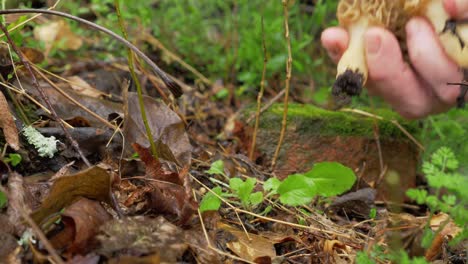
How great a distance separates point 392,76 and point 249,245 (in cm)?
92

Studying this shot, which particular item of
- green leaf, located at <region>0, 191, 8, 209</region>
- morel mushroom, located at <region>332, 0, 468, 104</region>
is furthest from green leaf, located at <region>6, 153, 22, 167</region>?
morel mushroom, located at <region>332, 0, 468, 104</region>

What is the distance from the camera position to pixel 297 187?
5.46 ft

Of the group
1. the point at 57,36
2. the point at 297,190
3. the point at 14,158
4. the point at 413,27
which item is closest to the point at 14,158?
the point at 14,158

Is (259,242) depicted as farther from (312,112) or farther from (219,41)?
(219,41)

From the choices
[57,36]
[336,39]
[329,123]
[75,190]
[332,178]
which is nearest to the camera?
[75,190]

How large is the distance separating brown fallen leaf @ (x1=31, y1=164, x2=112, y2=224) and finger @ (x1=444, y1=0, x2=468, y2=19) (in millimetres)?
1347

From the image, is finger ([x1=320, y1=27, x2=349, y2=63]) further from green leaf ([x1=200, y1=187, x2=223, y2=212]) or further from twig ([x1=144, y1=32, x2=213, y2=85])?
twig ([x1=144, y1=32, x2=213, y2=85])

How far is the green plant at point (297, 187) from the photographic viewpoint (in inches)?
64.2

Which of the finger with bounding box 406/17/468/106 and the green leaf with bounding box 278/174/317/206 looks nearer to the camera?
the green leaf with bounding box 278/174/317/206

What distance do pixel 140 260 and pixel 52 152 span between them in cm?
72

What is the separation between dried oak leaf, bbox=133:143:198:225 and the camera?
149 cm

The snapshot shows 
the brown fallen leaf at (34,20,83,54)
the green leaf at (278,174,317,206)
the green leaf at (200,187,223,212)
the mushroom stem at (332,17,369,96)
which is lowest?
the green leaf at (200,187,223,212)

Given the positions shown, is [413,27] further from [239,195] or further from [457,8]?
[239,195]

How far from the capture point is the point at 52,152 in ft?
5.54
